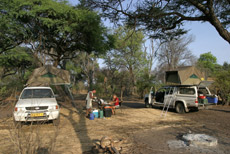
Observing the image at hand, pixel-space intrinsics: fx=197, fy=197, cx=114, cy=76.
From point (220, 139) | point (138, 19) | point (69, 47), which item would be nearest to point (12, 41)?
point (69, 47)

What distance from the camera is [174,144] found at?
558 centimetres

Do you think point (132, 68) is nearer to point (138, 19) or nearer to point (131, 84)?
point (131, 84)

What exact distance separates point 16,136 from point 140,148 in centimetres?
→ 336

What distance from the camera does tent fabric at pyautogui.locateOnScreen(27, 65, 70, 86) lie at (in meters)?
14.8

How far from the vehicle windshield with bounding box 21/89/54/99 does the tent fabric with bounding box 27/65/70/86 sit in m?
5.17

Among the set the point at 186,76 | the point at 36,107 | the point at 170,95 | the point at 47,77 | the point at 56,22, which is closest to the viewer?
the point at 36,107

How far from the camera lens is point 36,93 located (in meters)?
9.34

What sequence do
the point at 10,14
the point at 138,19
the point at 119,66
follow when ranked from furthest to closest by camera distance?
the point at 119,66, the point at 10,14, the point at 138,19

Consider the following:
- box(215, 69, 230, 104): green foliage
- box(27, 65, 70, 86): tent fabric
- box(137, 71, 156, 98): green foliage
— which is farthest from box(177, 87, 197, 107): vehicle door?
box(27, 65, 70, 86): tent fabric

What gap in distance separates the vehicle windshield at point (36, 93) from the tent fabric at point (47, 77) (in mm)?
5173

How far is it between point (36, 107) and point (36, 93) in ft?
5.32

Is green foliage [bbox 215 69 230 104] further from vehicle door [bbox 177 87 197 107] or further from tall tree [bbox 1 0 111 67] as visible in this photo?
tall tree [bbox 1 0 111 67]

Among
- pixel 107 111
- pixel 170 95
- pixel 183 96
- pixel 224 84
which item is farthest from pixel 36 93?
pixel 224 84

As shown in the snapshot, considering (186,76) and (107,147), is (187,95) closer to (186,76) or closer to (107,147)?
(186,76)
